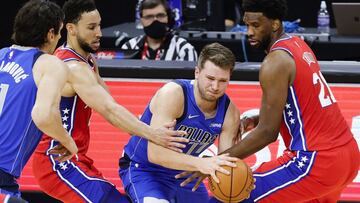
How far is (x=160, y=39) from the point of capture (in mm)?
8672

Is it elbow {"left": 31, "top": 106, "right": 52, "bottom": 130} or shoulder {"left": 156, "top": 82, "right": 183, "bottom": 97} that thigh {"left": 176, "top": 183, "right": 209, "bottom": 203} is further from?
elbow {"left": 31, "top": 106, "right": 52, "bottom": 130}

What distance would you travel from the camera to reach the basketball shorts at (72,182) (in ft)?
20.0

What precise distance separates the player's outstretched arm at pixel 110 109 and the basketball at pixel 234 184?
1.10ft

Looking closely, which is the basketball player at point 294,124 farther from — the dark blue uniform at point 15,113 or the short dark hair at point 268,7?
the dark blue uniform at point 15,113

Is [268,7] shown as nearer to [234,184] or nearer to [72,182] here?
[234,184]

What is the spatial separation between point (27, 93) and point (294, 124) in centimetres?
168

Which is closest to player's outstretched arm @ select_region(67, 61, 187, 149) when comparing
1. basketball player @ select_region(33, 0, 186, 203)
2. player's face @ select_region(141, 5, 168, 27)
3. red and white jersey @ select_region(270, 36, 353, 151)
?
basketball player @ select_region(33, 0, 186, 203)

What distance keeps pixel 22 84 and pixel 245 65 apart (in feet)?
8.89

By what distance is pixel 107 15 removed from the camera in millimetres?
13055

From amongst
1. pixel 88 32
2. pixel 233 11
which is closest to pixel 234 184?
pixel 88 32

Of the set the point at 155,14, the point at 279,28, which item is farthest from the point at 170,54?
the point at 279,28

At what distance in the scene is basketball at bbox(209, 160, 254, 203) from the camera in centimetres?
540

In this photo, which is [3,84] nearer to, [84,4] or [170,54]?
[84,4]

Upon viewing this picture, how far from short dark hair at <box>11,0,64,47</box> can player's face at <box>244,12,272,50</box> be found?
4.06ft
